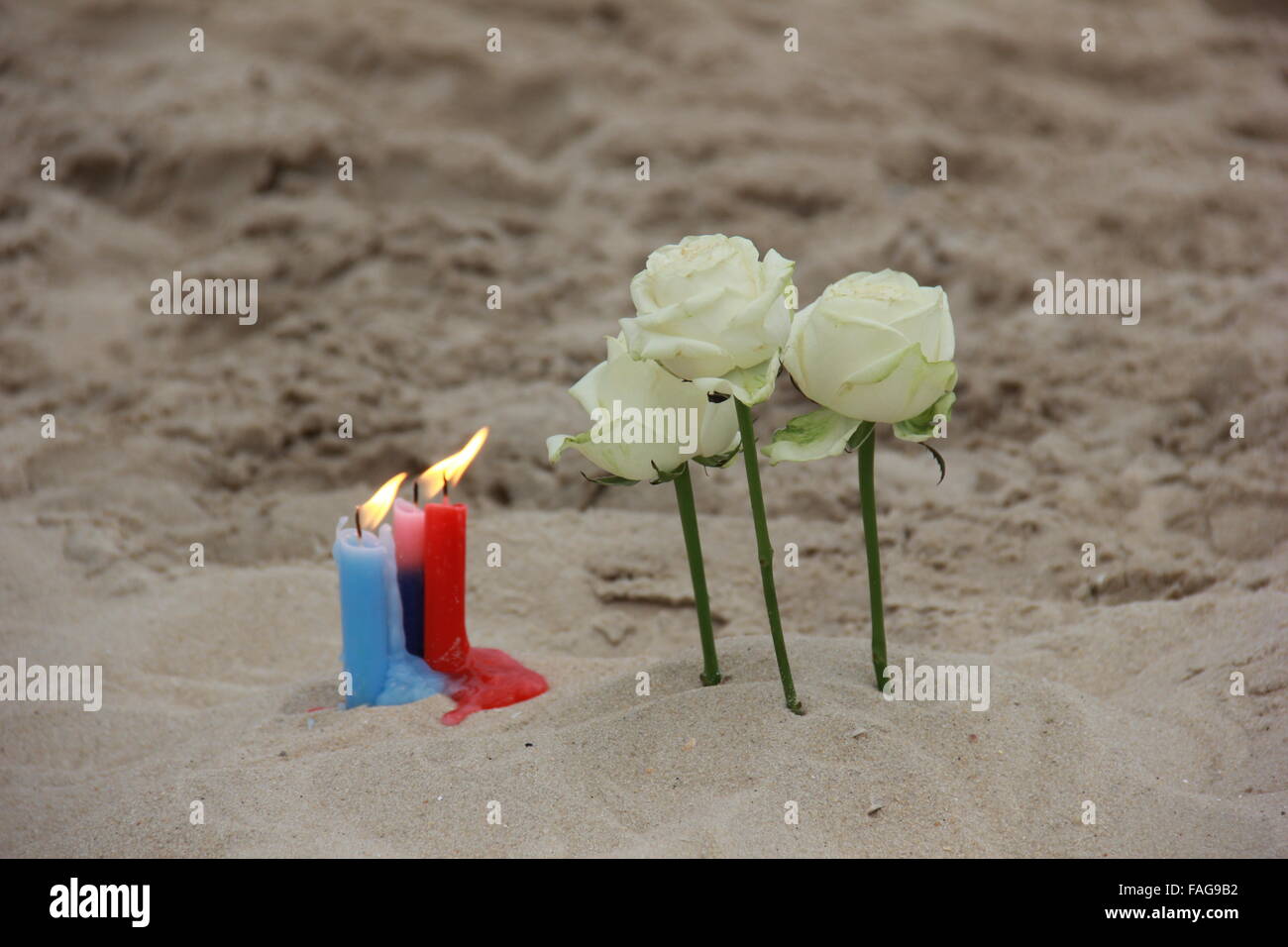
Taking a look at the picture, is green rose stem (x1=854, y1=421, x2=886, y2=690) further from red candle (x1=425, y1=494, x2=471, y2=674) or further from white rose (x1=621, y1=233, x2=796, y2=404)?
red candle (x1=425, y1=494, x2=471, y2=674)

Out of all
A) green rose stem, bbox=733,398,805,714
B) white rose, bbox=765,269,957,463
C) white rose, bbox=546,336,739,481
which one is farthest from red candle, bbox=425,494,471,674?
white rose, bbox=765,269,957,463

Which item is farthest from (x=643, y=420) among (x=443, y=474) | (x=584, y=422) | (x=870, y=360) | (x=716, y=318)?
(x=584, y=422)

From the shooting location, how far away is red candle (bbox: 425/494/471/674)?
6.76 ft

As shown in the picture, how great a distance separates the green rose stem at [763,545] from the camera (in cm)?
170

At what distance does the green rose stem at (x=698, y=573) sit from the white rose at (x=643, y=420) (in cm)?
6

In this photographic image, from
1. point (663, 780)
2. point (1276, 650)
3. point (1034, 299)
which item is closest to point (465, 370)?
point (1034, 299)

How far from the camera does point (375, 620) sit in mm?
2064

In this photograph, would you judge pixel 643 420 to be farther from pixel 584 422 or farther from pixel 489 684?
pixel 584 422

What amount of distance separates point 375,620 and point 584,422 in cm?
134

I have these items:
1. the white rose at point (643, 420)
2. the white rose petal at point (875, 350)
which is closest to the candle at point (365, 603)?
the white rose at point (643, 420)

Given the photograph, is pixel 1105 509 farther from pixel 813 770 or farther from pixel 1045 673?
pixel 813 770

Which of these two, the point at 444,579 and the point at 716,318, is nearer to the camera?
the point at 716,318

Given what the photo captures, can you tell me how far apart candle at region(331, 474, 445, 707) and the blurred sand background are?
0.23 ft

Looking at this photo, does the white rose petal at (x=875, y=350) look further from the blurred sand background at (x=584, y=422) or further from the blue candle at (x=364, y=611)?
the blue candle at (x=364, y=611)
